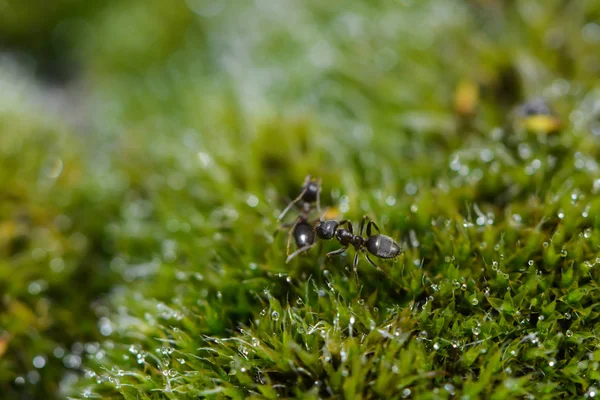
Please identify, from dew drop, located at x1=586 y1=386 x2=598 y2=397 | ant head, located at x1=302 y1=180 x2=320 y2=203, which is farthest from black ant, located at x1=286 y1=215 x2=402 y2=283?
dew drop, located at x1=586 y1=386 x2=598 y2=397

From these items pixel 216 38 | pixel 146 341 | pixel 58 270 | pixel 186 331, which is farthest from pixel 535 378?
pixel 216 38

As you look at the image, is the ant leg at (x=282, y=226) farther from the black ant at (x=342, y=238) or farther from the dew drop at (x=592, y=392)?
the dew drop at (x=592, y=392)

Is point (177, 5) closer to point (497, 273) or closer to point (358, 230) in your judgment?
point (358, 230)

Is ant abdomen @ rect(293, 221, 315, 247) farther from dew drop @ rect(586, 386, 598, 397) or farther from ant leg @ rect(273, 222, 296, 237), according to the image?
dew drop @ rect(586, 386, 598, 397)

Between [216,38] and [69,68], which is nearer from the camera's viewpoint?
[216,38]

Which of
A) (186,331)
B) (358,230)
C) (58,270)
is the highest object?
(358,230)

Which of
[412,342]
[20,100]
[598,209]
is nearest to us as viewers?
[412,342]

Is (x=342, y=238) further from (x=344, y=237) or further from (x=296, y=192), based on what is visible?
(x=296, y=192)

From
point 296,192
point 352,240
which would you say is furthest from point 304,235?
point 296,192
